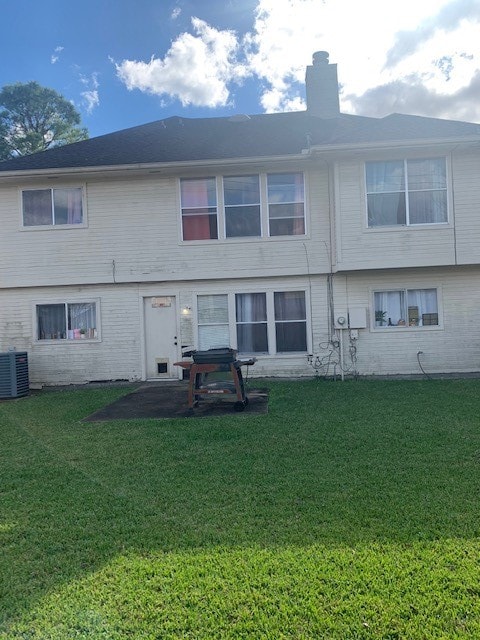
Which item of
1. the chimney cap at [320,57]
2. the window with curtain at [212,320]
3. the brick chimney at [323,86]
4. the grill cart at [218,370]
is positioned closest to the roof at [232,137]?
the brick chimney at [323,86]

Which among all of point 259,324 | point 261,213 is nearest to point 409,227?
point 261,213

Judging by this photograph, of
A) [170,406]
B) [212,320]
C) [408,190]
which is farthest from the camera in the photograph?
[212,320]

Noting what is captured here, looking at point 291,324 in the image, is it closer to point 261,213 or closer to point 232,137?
point 261,213

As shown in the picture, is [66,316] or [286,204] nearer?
[286,204]

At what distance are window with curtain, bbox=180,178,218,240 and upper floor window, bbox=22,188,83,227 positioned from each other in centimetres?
279

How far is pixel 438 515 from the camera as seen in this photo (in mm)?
3586

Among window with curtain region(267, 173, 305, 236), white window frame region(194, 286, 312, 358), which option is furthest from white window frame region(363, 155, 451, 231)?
white window frame region(194, 286, 312, 358)

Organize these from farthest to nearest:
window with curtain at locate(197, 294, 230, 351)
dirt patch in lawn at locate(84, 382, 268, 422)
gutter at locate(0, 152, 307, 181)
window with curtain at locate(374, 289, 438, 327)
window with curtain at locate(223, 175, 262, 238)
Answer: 1. window with curtain at locate(197, 294, 230, 351)
2. window with curtain at locate(223, 175, 262, 238)
3. window with curtain at locate(374, 289, 438, 327)
4. gutter at locate(0, 152, 307, 181)
5. dirt patch in lawn at locate(84, 382, 268, 422)

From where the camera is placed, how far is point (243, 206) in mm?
11586

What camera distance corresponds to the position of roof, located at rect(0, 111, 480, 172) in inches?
418

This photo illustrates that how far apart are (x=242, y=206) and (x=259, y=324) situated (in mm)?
3086

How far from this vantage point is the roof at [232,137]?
34.8 ft

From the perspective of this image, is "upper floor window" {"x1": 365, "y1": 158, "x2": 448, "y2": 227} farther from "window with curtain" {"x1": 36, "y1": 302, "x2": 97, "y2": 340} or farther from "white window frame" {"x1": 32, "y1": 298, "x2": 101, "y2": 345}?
"window with curtain" {"x1": 36, "y1": 302, "x2": 97, "y2": 340}

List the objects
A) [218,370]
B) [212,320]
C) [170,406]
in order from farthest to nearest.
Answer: [212,320] < [170,406] < [218,370]
